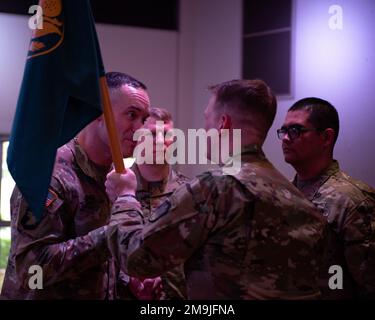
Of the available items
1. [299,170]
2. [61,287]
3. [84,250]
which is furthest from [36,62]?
[299,170]

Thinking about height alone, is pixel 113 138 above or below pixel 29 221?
above

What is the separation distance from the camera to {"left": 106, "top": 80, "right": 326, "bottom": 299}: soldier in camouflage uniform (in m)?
1.61

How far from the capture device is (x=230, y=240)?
1624 millimetres

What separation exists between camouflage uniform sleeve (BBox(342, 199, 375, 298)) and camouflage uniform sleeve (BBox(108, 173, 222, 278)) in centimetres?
94

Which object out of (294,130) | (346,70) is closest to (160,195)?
(294,130)

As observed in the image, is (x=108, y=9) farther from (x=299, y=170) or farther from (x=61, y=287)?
(x=61, y=287)

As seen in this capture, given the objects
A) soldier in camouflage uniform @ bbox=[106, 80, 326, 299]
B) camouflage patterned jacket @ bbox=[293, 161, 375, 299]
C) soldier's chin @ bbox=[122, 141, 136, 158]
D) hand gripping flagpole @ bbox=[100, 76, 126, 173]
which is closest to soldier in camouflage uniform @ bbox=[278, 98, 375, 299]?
camouflage patterned jacket @ bbox=[293, 161, 375, 299]

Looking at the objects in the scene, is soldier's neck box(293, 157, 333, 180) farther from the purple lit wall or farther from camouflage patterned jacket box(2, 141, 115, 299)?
the purple lit wall

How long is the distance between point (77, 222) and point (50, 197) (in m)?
0.17

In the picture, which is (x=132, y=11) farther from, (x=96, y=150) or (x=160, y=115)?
(x=96, y=150)

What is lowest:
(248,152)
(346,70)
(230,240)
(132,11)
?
(230,240)

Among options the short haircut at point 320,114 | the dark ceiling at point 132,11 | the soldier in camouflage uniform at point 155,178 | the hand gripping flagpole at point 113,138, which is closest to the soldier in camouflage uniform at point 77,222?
the hand gripping flagpole at point 113,138

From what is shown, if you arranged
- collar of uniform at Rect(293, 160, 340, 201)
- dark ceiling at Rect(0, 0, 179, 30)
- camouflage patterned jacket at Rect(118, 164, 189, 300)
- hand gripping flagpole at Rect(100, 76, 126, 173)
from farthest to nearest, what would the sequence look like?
dark ceiling at Rect(0, 0, 179, 30)
collar of uniform at Rect(293, 160, 340, 201)
camouflage patterned jacket at Rect(118, 164, 189, 300)
hand gripping flagpole at Rect(100, 76, 126, 173)

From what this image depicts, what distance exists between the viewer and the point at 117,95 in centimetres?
212
